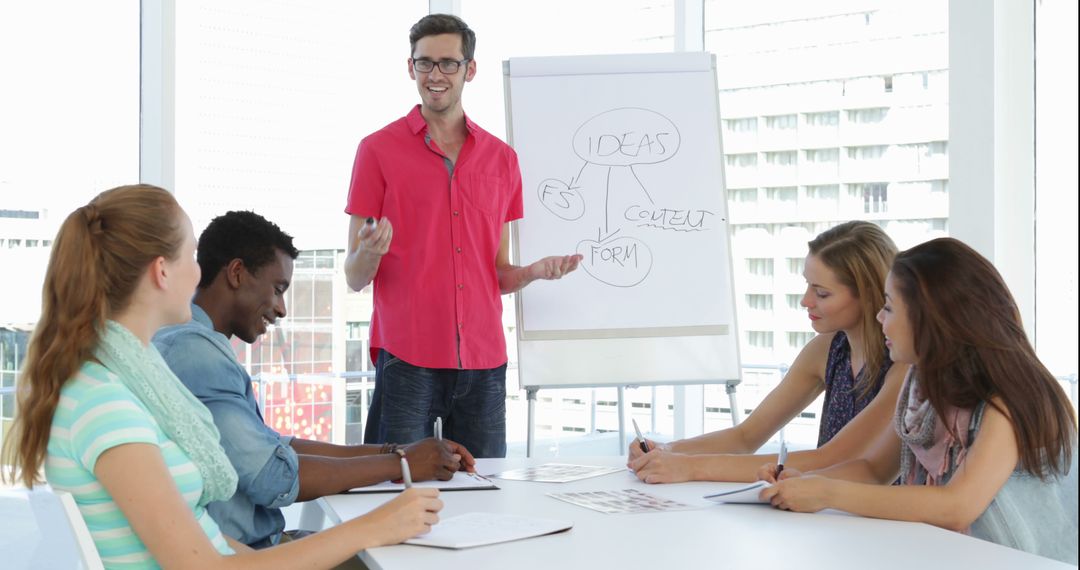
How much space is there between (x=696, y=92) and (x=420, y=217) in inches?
45.4

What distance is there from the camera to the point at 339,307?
13.0 ft

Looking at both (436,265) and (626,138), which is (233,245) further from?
(626,138)

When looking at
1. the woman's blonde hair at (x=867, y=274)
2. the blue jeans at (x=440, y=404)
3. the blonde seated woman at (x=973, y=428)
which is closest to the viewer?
the blonde seated woman at (x=973, y=428)

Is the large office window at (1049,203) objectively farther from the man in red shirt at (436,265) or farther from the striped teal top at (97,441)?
the striped teal top at (97,441)

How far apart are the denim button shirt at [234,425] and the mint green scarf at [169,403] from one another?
6.9 inches

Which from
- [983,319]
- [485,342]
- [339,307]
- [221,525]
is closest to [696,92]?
[485,342]

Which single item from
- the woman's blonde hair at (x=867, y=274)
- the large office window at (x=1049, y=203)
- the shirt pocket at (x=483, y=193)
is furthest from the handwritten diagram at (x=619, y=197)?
the large office window at (x=1049, y=203)

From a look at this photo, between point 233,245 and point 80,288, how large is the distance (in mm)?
571

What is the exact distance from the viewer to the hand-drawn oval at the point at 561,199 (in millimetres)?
3314

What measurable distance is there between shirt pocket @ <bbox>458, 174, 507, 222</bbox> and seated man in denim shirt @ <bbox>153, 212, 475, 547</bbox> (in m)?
0.96

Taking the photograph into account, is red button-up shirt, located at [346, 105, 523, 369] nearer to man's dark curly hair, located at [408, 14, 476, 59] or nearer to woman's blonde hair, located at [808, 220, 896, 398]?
man's dark curly hair, located at [408, 14, 476, 59]

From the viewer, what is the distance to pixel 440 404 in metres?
2.92


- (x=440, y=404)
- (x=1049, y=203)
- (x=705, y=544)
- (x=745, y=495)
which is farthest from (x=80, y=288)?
(x=1049, y=203)

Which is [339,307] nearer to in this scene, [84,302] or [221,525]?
[221,525]
